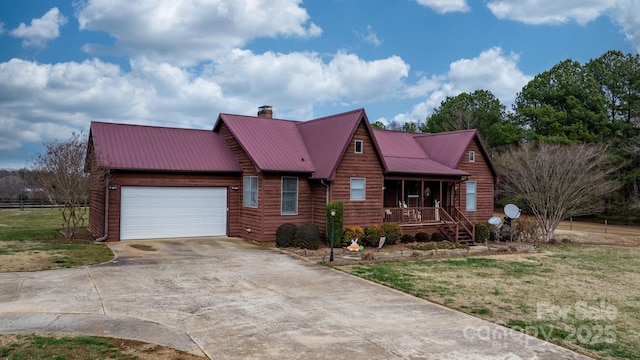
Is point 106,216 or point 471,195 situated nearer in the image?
point 106,216

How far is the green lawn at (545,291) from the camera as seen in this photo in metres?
8.73

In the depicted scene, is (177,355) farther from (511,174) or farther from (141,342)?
(511,174)

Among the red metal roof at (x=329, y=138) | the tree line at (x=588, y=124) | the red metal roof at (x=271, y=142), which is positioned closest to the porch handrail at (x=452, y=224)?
the red metal roof at (x=329, y=138)

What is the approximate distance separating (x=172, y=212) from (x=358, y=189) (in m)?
8.04

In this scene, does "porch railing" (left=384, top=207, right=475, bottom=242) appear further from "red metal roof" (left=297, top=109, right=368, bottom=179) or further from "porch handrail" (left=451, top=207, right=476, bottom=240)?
"red metal roof" (left=297, top=109, right=368, bottom=179)

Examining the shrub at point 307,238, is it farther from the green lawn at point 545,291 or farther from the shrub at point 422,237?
the shrub at point 422,237

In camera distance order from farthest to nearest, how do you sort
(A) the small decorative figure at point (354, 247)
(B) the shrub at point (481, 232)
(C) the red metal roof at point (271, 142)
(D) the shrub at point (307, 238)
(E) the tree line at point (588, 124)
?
(E) the tree line at point (588, 124) → (B) the shrub at point (481, 232) → (C) the red metal roof at point (271, 142) → (A) the small decorative figure at point (354, 247) → (D) the shrub at point (307, 238)

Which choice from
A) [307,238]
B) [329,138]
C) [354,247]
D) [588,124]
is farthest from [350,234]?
[588,124]

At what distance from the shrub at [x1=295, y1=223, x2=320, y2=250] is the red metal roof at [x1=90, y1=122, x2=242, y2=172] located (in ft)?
15.9

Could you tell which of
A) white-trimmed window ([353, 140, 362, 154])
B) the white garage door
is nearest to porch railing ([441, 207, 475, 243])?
white-trimmed window ([353, 140, 362, 154])

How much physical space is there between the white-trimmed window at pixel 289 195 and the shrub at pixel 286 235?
1382 millimetres

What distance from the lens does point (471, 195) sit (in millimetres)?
26094

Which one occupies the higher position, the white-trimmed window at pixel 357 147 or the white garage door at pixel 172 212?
the white-trimmed window at pixel 357 147

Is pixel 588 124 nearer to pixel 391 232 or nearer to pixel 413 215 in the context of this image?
pixel 413 215
